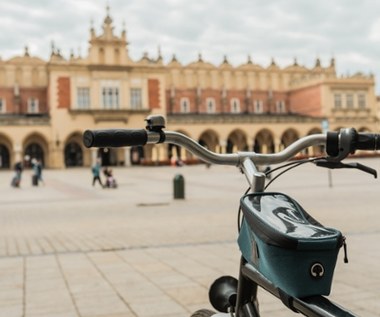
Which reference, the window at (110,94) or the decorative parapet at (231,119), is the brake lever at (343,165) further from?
the window at (110,94)

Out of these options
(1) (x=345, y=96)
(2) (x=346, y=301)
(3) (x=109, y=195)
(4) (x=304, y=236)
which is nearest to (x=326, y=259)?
(4) (x=304, y=236)

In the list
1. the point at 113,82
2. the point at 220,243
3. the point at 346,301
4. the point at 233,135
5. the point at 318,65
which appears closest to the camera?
the point at 346,301

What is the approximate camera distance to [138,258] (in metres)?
7.74


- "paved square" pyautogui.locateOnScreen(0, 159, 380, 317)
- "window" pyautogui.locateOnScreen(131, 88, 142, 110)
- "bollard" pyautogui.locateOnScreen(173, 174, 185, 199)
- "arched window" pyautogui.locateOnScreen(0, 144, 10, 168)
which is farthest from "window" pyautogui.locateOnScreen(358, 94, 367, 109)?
"paved square" pyautogui.locateOnScreen(0, 159, 380, 317)

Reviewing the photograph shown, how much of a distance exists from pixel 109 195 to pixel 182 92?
4682 cm

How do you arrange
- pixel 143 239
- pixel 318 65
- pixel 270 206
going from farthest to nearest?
pixel 318 65 < pixel 143 239 < pixel 270 206

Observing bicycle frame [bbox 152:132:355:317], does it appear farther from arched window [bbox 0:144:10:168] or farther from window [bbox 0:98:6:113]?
window [bbox 0:98:6:113]

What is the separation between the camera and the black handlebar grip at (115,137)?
2.24 m

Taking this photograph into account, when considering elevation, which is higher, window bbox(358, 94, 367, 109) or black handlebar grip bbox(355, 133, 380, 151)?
window bbox(358, 94, 367, 109)

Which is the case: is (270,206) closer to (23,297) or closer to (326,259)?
(326,259)

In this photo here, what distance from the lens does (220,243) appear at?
8.76m

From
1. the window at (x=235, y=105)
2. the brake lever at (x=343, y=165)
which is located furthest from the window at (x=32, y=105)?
the brake lever at (x=343, y=165)

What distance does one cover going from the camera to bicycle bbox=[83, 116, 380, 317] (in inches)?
69.6

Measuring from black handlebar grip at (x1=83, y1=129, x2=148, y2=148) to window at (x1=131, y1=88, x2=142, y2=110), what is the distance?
5542 centimetres
